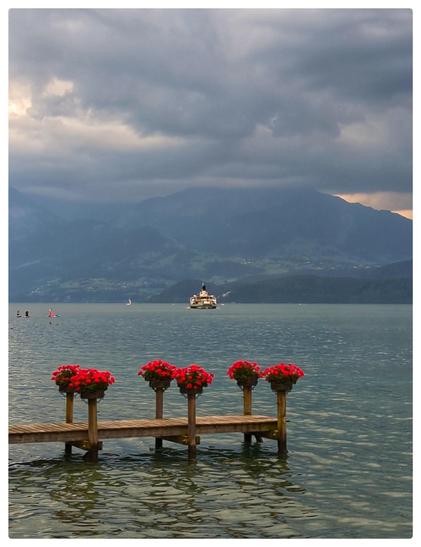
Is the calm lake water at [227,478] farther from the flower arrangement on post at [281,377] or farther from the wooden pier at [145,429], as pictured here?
the flower arrangement on post at [281,377]

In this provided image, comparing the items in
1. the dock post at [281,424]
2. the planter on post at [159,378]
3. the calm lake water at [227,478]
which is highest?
the planter on post at [159,378]

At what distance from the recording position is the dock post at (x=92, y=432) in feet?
91.4

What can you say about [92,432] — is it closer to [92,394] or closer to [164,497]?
[92,394]

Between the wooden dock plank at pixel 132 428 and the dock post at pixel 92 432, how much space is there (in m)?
0.27

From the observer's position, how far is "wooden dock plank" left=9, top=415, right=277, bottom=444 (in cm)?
2728

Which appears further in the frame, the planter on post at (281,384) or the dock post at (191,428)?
the planter on post at (281,384)

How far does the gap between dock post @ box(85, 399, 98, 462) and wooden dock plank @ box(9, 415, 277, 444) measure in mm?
271

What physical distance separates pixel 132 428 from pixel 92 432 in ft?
4.76

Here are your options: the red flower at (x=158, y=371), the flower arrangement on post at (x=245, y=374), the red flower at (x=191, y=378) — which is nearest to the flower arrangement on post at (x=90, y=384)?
the red flower at (x=191, y=378)

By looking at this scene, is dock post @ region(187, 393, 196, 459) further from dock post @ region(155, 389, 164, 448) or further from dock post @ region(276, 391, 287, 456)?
dock post @ region(276, 391, 287, 456)

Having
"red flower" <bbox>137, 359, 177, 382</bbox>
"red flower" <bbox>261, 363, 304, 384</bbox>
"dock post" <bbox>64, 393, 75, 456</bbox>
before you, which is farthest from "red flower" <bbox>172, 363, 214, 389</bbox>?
"dock post" <bbox>64, 393, 75, 456</bbox>
